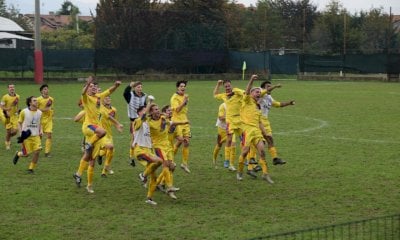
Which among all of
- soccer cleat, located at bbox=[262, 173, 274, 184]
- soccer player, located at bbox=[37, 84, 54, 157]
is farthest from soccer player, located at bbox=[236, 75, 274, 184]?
soccer player, located at bbox=[37, 84, 54, 157]

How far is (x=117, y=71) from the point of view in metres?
48.8

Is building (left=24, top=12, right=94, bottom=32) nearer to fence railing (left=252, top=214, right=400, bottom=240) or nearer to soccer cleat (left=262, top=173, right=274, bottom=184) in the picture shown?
soccer cleat (left=262, top=173, right=274, bottom=184)

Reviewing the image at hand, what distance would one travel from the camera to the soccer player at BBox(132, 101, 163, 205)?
40.9 feet

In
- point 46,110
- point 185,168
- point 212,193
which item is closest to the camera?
point 212,193

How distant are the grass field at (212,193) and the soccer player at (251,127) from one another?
0.37 meters

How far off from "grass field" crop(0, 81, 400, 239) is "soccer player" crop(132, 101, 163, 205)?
1.19ft

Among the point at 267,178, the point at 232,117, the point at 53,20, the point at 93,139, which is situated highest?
the point at 53,20

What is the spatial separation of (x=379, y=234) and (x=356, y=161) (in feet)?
22.9

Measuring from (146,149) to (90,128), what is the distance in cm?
191

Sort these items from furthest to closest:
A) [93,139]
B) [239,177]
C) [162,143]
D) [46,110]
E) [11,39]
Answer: [11,39], [46,110], [239,177], [93,139], [162,143]

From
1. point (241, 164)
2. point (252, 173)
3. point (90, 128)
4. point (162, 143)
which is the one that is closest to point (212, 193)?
point (162, 143)

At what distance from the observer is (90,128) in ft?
46.1

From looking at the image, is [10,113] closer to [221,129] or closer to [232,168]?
[221,129]

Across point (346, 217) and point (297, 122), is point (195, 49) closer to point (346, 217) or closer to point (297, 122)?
point (297, 122)
